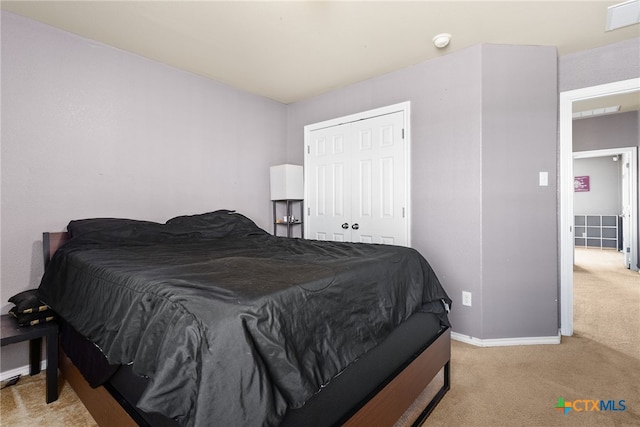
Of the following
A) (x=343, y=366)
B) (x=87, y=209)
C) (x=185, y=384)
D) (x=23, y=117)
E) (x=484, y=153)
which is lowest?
(x=343, y=366)

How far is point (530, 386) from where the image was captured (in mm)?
1971

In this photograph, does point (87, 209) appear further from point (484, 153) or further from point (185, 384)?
point (484, 153)

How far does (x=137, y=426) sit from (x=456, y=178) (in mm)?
2714

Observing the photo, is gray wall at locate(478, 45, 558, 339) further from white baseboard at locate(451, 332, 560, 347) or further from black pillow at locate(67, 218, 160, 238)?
black pillow at locate(67, 218, 160, 238)

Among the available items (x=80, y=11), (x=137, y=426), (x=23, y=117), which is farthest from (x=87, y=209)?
(x=137, y=426)

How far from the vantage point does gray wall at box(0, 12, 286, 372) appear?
214cm

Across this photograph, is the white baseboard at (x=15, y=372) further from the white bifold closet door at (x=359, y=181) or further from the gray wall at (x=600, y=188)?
the gray wall at (x=600, y=188)

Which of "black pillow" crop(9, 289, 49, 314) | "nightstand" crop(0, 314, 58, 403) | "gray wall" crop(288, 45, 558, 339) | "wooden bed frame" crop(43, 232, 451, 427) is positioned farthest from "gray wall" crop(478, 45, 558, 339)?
"black pillow" crop(9, 289, 49, 314)

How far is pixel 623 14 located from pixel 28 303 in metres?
4.41

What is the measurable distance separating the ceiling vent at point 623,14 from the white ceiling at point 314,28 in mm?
48

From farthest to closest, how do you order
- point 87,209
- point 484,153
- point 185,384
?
1. point 484,153
2. point 87,209
3. point 185,384

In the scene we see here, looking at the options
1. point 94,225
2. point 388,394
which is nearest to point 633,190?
point 388,394

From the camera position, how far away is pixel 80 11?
2152 millimetres

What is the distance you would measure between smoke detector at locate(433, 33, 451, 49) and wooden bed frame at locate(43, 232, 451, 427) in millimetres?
2231
